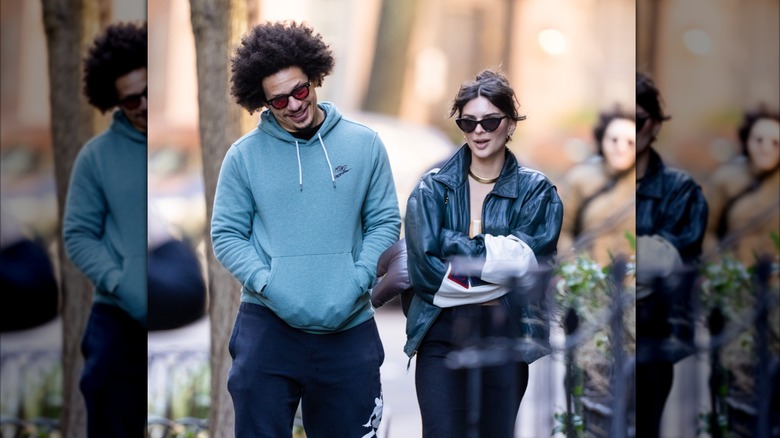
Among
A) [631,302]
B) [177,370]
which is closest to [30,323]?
[177,370]

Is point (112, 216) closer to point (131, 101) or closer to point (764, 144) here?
point (131, 101)

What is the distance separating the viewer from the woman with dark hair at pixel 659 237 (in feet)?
19.4

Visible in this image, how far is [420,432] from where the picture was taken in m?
5.58

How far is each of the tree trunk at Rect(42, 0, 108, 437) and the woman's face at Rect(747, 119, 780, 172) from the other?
3500mm

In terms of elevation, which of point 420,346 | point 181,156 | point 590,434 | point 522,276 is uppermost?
point 181,156

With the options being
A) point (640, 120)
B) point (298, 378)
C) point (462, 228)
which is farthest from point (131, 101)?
point (640, 120)

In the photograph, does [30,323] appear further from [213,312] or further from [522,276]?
[522,276]

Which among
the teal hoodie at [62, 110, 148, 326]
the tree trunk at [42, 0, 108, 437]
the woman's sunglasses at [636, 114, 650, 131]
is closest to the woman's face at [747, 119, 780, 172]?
the woman's sunglasses at [636, 114, 650, 131]

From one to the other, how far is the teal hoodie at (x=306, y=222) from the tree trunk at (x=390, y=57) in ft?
1.59

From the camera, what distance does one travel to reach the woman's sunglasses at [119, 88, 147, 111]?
605cm

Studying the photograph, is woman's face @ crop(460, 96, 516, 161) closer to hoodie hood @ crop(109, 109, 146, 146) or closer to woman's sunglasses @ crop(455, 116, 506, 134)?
woman's sunglasses @ crop(455, 116, 506, 134)

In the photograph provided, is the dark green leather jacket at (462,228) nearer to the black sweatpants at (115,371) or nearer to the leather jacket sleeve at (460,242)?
the leather jacket sleeve at (460,242)

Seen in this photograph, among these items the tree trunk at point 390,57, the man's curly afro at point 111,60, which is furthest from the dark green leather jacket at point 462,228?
the man's curly afro at point 111,60

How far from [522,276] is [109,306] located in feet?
7.46
